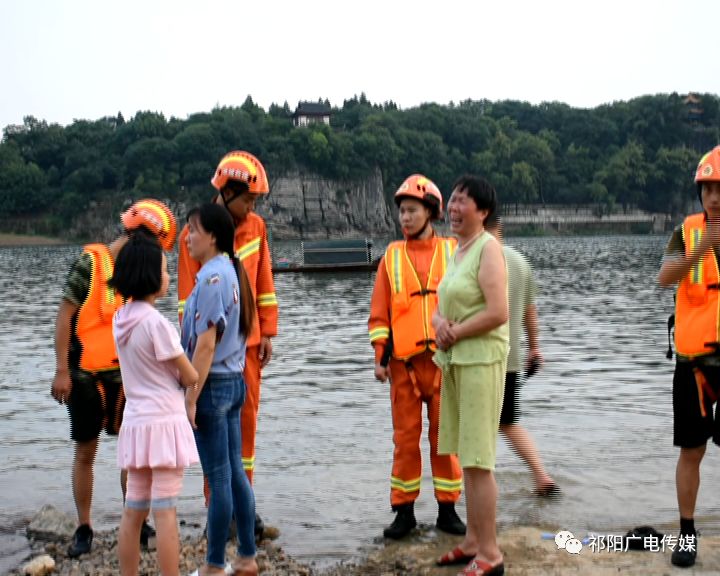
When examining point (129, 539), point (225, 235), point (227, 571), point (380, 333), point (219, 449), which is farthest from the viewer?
point (380, 333)

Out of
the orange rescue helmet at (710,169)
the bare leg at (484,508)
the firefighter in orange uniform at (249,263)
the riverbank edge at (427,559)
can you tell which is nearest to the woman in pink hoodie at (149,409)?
the riverbank edge at (427,559)

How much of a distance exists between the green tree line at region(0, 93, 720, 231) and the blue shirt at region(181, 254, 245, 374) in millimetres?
143775

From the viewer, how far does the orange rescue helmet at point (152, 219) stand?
5.58 meters

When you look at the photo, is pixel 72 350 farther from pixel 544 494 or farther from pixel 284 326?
pixel 284 326

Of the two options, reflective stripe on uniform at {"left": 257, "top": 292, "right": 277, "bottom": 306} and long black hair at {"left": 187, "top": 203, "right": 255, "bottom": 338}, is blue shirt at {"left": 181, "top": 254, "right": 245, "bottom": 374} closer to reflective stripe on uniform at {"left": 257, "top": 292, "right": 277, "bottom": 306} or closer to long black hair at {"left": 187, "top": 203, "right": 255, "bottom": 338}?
long black hair at {"left": 187, "top": 203, "right": 255, "bottom": 338}

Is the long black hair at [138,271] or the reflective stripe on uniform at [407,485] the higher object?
the long black hair at [138,271]

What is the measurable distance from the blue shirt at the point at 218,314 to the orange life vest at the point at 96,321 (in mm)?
1033

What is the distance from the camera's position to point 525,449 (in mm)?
6770

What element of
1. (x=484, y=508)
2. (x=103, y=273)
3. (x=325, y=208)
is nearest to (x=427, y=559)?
(x=484, y=508)

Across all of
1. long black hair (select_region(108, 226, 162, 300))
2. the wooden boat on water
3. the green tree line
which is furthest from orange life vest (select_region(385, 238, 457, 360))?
the green tree line

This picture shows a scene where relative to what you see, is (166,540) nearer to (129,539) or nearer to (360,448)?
(129,539)

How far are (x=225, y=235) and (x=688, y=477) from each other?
2901 mm

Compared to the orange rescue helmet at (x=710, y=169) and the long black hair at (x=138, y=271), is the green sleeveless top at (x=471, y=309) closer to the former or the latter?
the orange rescue helmet at (x=710, y=169)

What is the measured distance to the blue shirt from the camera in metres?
4.66
